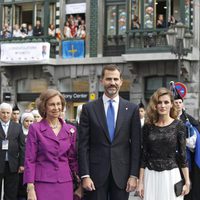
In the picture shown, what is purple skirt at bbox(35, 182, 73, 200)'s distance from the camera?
22.4 ft

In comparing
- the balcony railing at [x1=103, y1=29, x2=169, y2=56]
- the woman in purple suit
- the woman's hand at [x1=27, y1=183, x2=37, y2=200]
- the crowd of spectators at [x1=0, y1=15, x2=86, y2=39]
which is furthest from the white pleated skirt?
the crowd of spectators at [x1=0, y1=15, x2=86, y2=39]

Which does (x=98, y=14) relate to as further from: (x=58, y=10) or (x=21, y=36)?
(x=21, y=36)

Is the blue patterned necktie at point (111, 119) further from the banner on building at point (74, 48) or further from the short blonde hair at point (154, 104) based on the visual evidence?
the banner on building at point (74, 48)

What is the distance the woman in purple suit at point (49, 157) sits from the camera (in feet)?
22.4

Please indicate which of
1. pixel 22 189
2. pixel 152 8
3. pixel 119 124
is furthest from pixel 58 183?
pixel 152 8

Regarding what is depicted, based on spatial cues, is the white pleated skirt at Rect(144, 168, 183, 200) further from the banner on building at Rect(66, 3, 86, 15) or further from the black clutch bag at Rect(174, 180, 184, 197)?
the banner on building at Rect(66, 3, 86, 15)

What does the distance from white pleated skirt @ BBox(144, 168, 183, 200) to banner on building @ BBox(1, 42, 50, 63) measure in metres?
21.0

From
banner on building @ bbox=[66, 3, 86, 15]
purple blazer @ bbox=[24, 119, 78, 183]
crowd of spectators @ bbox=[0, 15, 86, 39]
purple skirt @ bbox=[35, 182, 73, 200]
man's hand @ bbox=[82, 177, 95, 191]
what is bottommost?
purple skirt @ bbox=[35, 182, 73, 200]

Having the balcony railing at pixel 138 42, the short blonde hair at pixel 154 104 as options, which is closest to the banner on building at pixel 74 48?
the balcony railing at pixel 138 42

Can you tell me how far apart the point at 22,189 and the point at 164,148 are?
4.35m

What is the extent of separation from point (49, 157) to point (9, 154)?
3675mm

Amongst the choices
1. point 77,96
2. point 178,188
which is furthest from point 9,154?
point 77,96

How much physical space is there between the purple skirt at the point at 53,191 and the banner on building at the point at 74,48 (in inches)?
833

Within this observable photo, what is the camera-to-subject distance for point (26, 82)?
29.5 meters
